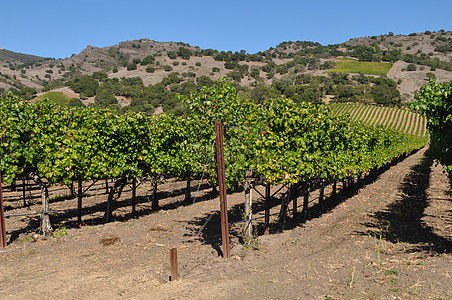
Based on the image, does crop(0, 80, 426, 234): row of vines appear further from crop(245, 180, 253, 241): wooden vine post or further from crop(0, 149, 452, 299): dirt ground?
crop(0, 149, 452, 299): dirt ground

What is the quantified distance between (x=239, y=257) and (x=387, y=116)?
106740 mm

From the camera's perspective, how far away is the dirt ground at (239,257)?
8484 millimetres

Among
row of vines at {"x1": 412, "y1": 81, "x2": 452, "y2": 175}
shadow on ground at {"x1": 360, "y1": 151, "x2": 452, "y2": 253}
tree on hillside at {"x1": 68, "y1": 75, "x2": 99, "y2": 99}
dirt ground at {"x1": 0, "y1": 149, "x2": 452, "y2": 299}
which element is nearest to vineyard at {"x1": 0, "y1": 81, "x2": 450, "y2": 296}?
dirt ground at {"x1": 0, "y1": 149, "x2": 452, "y2": 299}

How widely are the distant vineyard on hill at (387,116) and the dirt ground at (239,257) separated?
78586mm

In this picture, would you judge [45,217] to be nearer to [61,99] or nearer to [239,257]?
[239,257]

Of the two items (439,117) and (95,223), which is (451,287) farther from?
(95,223)

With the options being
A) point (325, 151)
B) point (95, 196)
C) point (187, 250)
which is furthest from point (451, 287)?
point (95, 196)

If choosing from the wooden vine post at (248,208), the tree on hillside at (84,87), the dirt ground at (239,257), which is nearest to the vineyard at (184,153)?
the wooden vine post at (248,208)

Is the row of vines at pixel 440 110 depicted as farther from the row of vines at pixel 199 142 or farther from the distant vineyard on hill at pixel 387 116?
the distant vineyard on hill at pixel 387 116

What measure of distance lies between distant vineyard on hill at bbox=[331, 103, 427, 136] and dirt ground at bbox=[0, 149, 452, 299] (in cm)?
7859

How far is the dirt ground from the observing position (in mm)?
8484

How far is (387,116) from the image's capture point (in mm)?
101938

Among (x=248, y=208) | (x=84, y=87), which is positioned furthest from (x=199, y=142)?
(x=84, y=87)

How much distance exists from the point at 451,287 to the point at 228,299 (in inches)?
240
